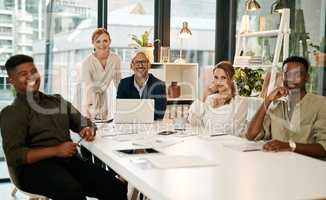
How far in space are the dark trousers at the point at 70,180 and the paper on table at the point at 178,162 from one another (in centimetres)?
45

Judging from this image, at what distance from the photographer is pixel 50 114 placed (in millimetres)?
2459

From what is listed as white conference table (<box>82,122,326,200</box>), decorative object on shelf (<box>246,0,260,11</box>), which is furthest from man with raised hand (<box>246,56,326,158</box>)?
decorative object on shelf (<box>246,0,260,11</box>)

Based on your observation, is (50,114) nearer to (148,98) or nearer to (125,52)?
(148,98)

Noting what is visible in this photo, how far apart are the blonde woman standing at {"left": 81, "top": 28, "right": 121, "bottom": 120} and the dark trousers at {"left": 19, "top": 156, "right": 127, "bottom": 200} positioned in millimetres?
1340

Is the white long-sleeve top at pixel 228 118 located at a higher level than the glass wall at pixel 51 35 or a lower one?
lower

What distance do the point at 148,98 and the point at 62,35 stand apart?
1570mm

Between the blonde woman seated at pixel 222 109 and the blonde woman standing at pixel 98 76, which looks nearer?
the blonde woman seated at pixel 222 109

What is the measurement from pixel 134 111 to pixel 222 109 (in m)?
0.69

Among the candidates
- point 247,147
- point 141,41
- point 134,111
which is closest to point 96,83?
point 134,111

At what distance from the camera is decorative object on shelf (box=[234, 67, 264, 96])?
14.5 feet

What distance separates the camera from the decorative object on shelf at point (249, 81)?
4.42 metres

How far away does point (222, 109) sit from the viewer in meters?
3.08

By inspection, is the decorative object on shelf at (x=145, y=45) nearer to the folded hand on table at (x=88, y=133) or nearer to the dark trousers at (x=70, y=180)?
the folded hand on table at (x=88, y=133)

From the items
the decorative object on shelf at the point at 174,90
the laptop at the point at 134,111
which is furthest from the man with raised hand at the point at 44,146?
the decorative object on shelf at the point at 174,90
